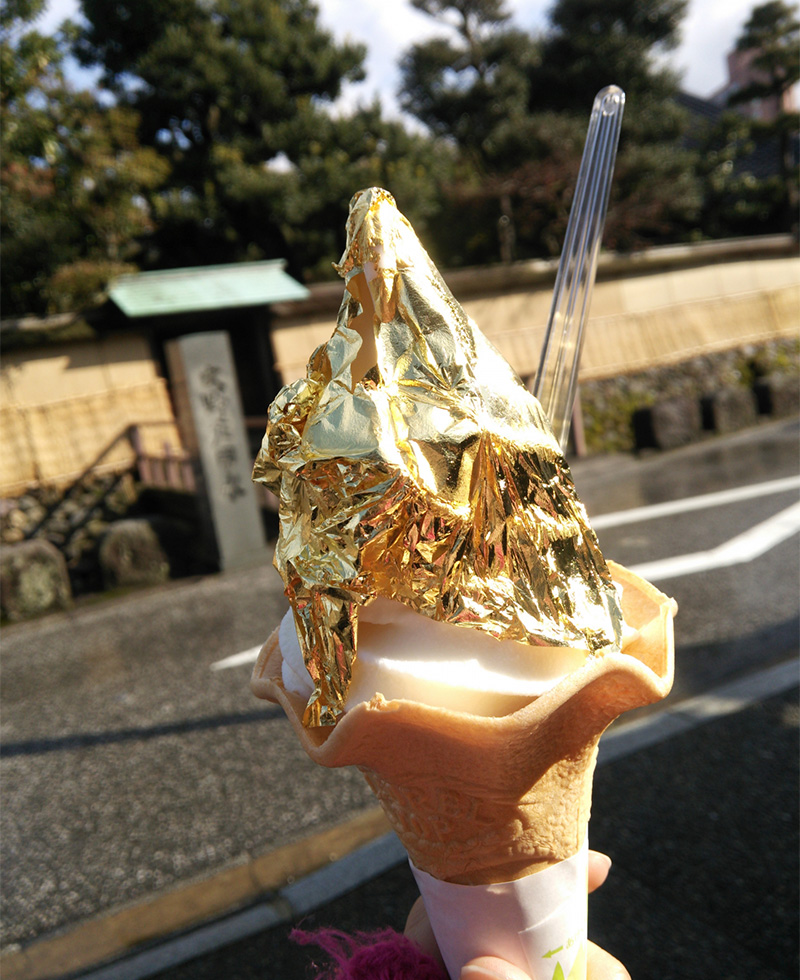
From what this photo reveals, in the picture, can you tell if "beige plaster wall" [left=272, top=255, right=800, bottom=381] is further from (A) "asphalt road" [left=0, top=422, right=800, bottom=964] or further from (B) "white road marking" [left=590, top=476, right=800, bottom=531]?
(A) "asphalt road" [left=0, top=422, right=800, bottom=964]

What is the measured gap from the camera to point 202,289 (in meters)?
8.92

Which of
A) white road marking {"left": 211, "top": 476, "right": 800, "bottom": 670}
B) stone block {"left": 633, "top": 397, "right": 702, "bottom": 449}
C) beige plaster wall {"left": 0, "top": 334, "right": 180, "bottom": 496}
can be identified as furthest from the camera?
stone block {"left": 633, "top": 397, "right": 702, "bottom": 449}

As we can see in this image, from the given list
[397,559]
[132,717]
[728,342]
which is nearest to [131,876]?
[132,717]

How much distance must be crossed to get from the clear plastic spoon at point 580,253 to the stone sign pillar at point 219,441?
20.2 feet

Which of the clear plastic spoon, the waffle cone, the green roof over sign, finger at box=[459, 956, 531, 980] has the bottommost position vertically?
finger at box=[459, 956, 531, 980]

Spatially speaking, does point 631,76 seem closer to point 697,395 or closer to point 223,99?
point 697,395

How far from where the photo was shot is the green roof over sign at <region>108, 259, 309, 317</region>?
8.36 m

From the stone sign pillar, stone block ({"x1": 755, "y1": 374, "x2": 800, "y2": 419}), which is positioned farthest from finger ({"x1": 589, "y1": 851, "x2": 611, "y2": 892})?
stone block ({"x1": 755, "y1": 374, "x2": 800, "y2": 419})

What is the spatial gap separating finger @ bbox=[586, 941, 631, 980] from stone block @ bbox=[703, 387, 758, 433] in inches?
442

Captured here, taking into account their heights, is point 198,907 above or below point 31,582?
below

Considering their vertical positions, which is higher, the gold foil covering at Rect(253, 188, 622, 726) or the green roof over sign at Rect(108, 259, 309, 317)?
the green roof over sign at Rect(108, 259, 309, 317)

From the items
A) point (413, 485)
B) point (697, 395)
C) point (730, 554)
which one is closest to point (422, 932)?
point (413, 485)

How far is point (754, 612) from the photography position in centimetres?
473

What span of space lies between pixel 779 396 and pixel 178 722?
10.9 metres
